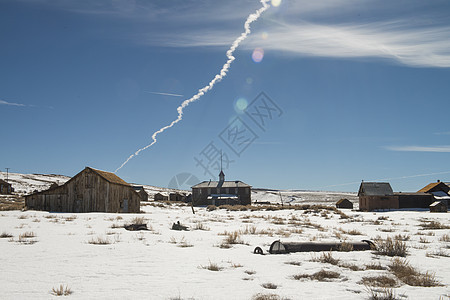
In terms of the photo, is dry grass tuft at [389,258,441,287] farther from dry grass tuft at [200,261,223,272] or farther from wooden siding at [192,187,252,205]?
wooden siding at [192,187,252,205]

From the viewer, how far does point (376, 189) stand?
4738 centimetres

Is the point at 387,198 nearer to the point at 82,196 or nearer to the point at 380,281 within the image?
the point at 82,196

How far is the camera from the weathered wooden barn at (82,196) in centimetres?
2855

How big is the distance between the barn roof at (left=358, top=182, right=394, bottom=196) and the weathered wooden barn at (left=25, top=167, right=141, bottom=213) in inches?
1457

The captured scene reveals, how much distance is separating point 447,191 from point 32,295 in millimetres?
62345

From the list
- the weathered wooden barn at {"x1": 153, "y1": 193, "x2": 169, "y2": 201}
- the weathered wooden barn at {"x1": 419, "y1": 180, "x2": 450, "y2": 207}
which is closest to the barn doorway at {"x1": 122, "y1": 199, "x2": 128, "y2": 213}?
the weathered wooden barn at {"x1": 419, "y1": 180, "x2": 450, "y2": 207}

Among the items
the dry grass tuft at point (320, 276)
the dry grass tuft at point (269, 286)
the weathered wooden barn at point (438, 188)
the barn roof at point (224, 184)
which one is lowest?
the dry grass tuft at point (320, 276)

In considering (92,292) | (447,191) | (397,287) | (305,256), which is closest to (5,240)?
(92,292)

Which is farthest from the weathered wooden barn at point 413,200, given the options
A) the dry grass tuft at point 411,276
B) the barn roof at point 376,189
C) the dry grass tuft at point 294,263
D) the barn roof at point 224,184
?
the dry grass tuft at point 294,263

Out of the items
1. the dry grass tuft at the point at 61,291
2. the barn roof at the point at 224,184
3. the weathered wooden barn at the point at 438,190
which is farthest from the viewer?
the barn roof at the point at 224,184

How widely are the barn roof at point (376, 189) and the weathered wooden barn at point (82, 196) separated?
37.0m

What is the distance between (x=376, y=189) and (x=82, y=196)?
136 feet

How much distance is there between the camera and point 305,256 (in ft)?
27.8

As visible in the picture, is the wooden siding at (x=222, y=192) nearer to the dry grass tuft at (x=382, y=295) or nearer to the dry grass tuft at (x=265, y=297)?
the dry grass tuft at (x=382, y=295)
